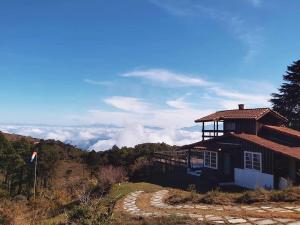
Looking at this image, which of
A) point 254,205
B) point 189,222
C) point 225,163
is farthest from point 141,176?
point 189,222

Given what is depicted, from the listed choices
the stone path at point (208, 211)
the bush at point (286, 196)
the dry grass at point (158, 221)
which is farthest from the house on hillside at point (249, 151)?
the dry grass at point (158, 221)

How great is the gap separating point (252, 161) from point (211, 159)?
477 centimetres

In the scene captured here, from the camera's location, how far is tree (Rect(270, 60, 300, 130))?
1857 inches

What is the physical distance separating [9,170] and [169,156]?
25037 mm

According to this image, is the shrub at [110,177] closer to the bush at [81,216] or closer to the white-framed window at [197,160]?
the white-framed window at [197,160]

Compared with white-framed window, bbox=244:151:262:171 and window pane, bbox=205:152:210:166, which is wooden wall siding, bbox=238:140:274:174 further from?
window pane, bbox=205:152:210:166

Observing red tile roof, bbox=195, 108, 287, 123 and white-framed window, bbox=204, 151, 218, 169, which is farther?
red tile roof, bbox=195, 108, 287, 123

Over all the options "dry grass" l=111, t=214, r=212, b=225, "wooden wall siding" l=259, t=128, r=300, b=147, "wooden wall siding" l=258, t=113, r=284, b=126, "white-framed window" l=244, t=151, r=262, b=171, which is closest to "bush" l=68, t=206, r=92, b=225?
"dry grass" l=111, t=214, r=212, b=225

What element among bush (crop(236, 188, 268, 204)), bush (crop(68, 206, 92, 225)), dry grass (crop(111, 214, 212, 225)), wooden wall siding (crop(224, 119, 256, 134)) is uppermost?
wooden wall siding (crop(224, 119, 256, 134))

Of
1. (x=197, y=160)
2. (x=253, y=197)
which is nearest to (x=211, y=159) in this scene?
(x=197, y=160)

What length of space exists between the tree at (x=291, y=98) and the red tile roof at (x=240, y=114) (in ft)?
51.2

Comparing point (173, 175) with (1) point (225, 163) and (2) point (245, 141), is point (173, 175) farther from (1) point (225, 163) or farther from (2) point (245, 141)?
Answer: (2) point (245, 141)

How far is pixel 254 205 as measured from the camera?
14664 millimetres

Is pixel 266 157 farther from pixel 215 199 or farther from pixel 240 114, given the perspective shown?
pixel 215 199
